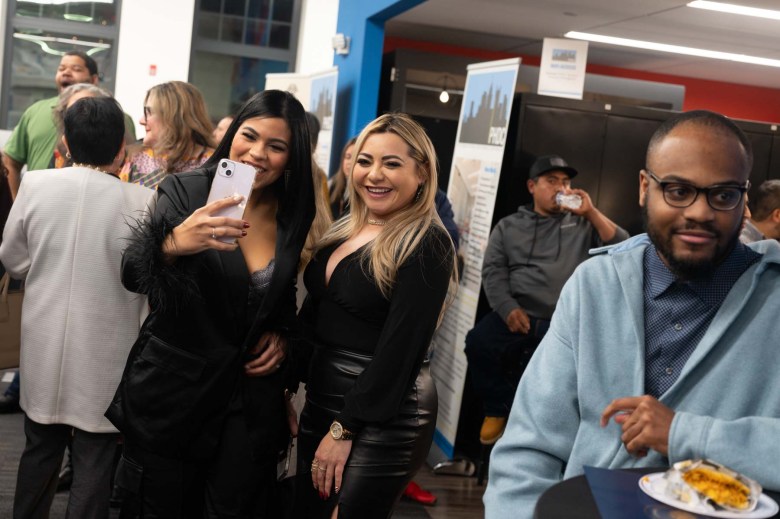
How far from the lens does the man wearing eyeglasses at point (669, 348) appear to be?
4.37ft

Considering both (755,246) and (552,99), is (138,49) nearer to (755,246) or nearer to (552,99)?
(552,99)

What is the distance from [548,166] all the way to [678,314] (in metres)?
3.35

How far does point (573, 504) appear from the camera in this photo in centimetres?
119

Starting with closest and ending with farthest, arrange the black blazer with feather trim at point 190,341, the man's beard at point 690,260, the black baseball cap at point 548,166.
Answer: the man's beard at point 690,260, the black blazer with feather trim at point 190,341, the black baseball cap at point 548,166

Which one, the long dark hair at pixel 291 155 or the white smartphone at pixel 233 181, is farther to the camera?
the long dark hair at pixel 291 155

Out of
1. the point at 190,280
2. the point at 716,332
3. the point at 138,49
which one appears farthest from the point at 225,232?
the point at 138,49

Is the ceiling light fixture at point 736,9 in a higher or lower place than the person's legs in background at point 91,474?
higher

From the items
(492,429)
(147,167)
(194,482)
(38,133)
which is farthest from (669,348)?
(38,133)

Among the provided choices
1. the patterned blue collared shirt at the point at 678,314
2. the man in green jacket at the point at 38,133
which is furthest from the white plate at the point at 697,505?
the man in green jacket at the point at 38,133

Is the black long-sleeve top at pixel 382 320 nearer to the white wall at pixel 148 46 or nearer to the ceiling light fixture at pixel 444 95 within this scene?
the ceiling light fixture at pixel 444 95

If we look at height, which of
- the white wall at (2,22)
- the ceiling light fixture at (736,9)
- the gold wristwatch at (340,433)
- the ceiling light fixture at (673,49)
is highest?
the ceiling light fixture at (673,49)

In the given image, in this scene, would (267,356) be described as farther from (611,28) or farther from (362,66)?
(611,28)

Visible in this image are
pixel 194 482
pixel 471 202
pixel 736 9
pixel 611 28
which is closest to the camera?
pixel 194 482

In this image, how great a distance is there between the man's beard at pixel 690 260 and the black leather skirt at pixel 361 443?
106 cm
